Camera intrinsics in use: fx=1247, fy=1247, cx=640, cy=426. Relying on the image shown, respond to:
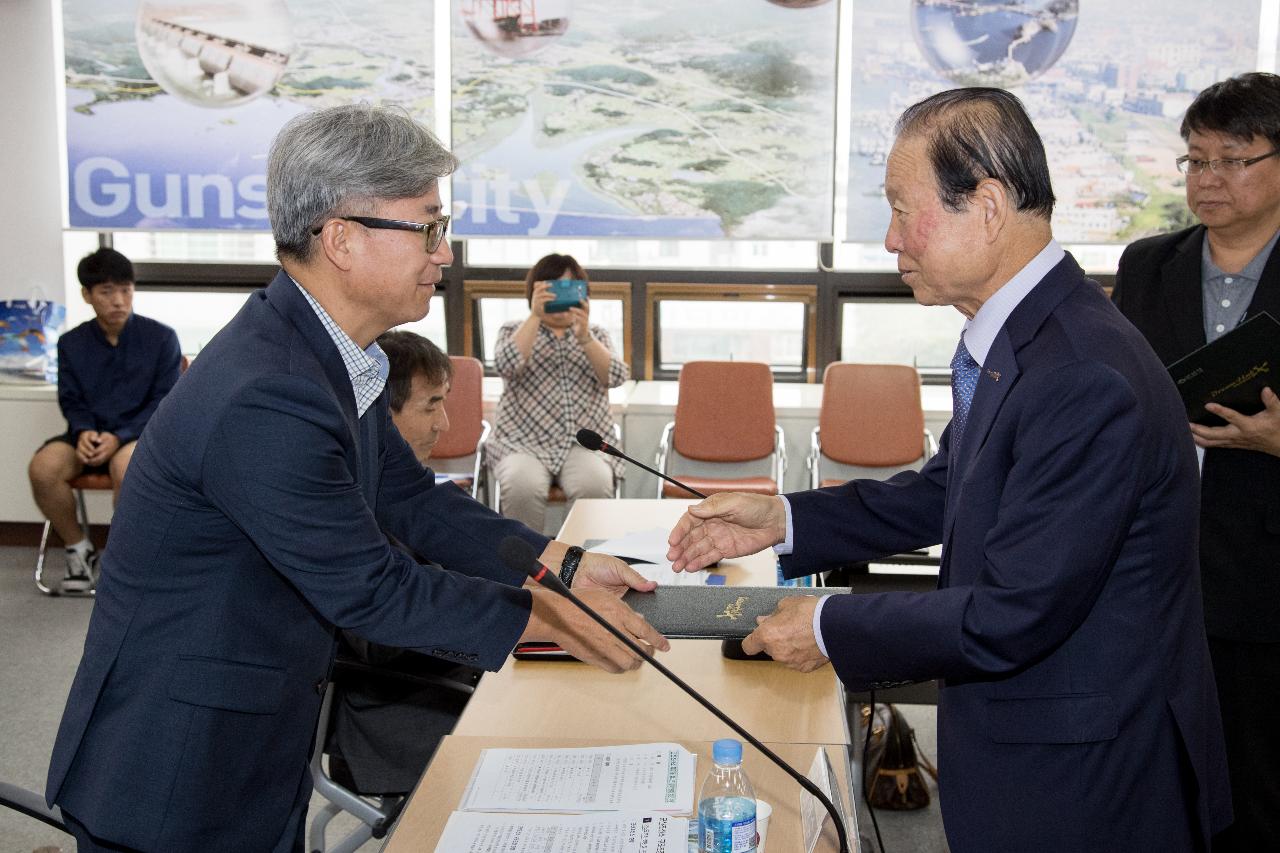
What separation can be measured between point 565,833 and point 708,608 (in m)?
0.87

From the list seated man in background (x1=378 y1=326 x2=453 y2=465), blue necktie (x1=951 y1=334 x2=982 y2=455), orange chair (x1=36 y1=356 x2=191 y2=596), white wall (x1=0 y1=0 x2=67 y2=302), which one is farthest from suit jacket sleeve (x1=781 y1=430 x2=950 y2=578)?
white wall (x1=0 y1=0 x2=67 y2=302)

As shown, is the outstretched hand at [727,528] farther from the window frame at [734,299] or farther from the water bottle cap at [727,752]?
the window frame at [734,299]

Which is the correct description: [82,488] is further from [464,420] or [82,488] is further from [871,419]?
[871,419]

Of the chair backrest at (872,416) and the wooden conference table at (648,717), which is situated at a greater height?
the wooden conference table at (648,717)

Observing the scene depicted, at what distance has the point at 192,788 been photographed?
1.63 metres

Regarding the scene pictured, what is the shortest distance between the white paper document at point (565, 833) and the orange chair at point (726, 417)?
13.7 ft

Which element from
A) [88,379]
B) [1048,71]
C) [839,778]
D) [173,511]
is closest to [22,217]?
[88,379]

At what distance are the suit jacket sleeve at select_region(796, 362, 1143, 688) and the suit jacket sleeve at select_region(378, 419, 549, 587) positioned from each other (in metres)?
0.92

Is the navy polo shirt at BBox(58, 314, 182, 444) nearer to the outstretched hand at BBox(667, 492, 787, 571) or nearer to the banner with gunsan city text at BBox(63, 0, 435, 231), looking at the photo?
the banner with gunsan city text at BBox(63, 0, 435, 231)

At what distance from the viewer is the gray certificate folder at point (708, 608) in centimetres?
239

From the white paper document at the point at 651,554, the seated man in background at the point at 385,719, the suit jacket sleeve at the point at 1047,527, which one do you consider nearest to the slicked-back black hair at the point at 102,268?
the white paper document at the point at 651,554

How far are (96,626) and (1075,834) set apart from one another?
1318mm

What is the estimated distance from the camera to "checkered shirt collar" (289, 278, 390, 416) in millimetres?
1790

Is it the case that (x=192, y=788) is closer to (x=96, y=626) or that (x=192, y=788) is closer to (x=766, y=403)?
(x=96, y=626)
